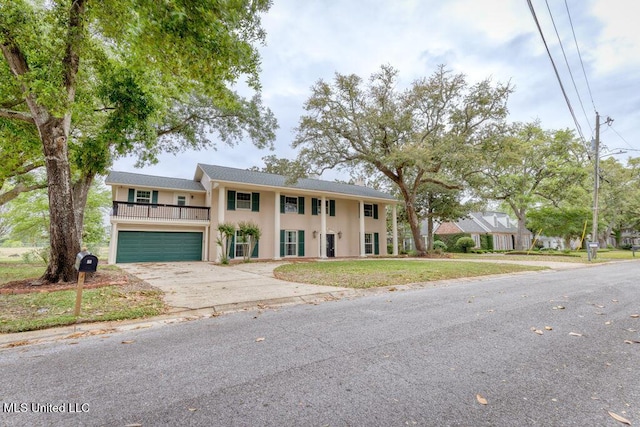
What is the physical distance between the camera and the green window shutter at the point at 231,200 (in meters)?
16.7

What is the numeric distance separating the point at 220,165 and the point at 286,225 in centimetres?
628

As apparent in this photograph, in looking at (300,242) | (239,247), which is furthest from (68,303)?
(300,242)

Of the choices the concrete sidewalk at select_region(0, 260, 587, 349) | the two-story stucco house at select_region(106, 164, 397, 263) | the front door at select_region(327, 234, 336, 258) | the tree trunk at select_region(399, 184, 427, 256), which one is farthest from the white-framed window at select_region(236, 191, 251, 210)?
the tree trunk at select_region(399, 184, 427, 256)

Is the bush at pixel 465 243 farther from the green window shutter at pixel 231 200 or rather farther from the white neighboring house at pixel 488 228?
the green window shutter at pixel 231 200

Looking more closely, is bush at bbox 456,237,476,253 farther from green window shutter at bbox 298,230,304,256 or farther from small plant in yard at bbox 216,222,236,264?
small plant in yard at bbox 216,222,236,264

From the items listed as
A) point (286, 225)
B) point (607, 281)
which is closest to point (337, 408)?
point (607, 281)

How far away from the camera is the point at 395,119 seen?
16531 millimetres

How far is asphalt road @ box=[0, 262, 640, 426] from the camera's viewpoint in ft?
6.43

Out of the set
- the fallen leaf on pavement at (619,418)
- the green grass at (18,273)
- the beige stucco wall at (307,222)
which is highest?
the beige stucco wall at (307,222)

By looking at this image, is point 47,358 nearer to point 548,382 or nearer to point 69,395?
point 69,395

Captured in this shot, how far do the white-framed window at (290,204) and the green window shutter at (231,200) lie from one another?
125 inches

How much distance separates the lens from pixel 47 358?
297cm

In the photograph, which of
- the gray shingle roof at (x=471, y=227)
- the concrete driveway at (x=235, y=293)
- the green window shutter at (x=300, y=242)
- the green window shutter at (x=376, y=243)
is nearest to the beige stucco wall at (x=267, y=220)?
the green window shutter at (x=300, y=242)

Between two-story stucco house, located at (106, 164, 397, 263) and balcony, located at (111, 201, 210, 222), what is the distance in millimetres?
21
